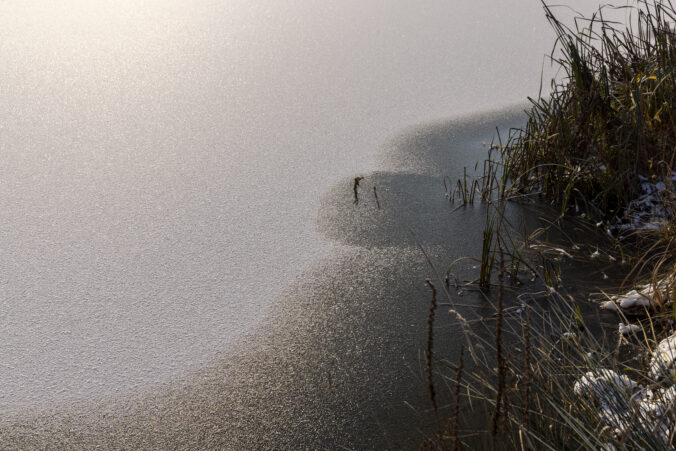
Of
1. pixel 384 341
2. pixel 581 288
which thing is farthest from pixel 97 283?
pixel 581 288

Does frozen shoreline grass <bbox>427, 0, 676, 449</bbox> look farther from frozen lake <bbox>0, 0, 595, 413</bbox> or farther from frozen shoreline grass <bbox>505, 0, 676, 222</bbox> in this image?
frozen lake <bbox>0, 0, 595, 413</bbox>

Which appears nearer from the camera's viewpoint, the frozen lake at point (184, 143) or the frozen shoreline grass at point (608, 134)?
the frozen lake at point (184, 143)

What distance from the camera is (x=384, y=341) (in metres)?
1.49

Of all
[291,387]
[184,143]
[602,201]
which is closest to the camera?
[291,387]

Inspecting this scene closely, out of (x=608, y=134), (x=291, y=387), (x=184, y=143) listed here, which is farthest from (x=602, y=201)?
(x=184, y=143)

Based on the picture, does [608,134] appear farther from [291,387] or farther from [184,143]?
[184,143]

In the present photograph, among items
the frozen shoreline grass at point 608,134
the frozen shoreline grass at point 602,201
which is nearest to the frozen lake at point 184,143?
the frozen shoreline grass at point 602,201

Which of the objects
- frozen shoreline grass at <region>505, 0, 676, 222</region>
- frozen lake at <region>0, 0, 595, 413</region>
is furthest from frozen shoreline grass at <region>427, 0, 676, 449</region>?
frozen lake at <region>0, 0, 595, 413</region>

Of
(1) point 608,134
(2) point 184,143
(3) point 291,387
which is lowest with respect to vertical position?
(3) point 291,387

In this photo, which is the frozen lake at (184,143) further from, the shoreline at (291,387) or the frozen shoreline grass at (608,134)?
the frozen shoreline grass at (608,134)

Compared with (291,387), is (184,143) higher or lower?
higher

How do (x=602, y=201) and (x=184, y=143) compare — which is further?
(x=184, y=143)

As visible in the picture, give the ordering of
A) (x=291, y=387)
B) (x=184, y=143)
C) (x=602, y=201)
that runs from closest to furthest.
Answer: (x=291, y=387) → (x=602, y=201) → (x=184, y=143)

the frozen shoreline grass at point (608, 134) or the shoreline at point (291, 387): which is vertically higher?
the frozen shoreline grass at point (608, 134)
